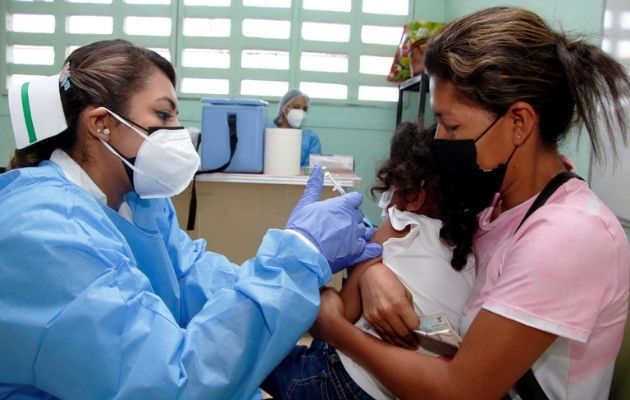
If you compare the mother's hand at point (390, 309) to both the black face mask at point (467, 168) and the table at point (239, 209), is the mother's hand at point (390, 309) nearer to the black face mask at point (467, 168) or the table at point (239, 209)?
the black face mask at point (467, 168)

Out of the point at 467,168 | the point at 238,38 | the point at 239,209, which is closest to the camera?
the point at 467,168

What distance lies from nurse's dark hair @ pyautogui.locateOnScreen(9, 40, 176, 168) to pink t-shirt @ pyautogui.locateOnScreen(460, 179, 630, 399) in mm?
886

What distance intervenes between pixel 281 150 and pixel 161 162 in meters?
1.12

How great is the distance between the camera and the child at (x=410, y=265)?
1.01m

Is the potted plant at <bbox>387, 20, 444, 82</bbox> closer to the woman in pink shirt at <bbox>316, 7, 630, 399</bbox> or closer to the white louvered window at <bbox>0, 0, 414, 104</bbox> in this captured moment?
the white louvered window at <bbox>0, 0, 414, 104</bbox>

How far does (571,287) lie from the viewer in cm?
75

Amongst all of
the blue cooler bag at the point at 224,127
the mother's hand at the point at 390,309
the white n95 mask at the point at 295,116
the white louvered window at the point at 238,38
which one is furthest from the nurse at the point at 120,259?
the white louvered window at the point at 238,38

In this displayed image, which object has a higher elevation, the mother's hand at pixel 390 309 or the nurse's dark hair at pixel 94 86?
the nurse's dark hair at pixel 94 86

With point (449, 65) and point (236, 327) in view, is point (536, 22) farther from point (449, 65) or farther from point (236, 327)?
point (236, 327)

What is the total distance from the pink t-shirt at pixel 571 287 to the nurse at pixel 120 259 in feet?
1.22

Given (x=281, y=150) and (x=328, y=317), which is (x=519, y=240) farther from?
(x=281, y=150)

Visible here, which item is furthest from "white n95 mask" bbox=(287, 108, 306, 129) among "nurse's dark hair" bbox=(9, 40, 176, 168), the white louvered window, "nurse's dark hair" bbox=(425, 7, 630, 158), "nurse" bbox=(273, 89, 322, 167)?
"nurse's dark hair" bbox=(425, 7, 630, 158)

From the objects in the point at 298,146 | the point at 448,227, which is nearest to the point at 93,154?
the point at 448,227

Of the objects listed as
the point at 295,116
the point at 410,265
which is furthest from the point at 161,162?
the point at 295,116
